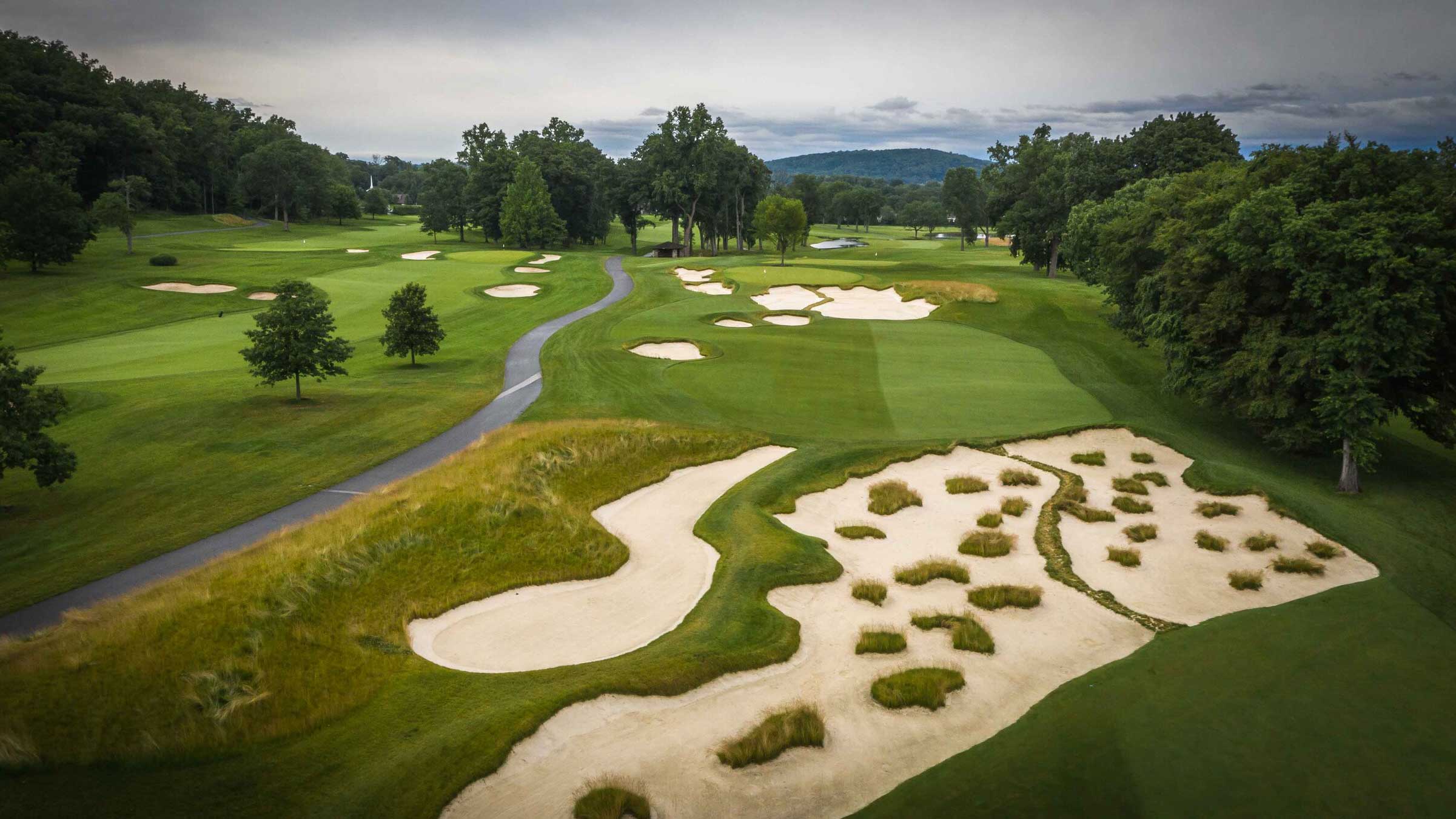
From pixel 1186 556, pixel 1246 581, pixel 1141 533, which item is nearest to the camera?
pixel 1246 581

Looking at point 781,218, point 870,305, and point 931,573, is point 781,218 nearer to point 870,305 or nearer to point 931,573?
point 870,305

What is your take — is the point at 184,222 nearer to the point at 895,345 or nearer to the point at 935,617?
the point at 895,345

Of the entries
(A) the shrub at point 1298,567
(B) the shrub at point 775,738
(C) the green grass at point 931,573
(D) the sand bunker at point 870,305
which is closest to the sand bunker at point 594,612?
(B) the shrub at point 775,738

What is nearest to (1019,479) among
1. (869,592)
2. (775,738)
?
(869,592)

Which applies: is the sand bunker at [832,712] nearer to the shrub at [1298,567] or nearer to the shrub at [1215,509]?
the shrub at [1298,567]

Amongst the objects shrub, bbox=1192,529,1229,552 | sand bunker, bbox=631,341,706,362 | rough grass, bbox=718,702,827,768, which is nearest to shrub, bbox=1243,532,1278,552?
shrub, bbox=1192,529,1229,552

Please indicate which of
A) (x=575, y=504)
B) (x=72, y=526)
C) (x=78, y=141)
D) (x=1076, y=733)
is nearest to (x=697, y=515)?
(x=575, y=504)
